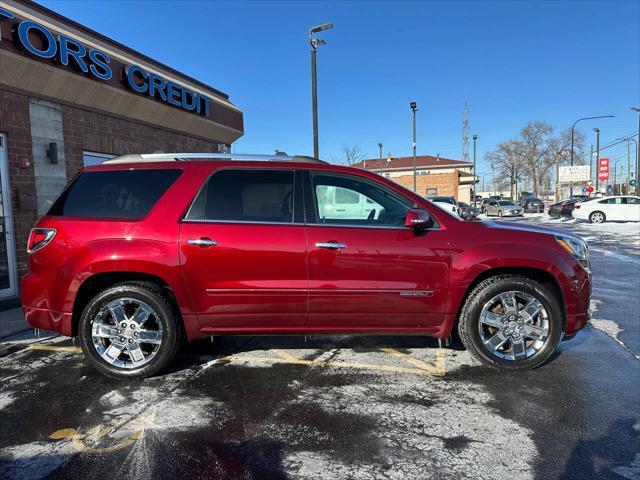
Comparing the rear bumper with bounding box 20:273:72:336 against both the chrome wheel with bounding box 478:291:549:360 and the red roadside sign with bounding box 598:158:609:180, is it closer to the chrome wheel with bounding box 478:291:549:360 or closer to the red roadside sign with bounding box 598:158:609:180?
the chrome wheel with bounding box 478:291:549:360

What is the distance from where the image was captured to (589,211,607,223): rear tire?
25.0 meters

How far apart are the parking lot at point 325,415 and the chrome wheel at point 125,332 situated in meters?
0.23

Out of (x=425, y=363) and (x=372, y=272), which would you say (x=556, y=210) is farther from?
(x=372, y=272)

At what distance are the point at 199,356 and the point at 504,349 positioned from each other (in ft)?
9.64

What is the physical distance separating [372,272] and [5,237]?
654 cm

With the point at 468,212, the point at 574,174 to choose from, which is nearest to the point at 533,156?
the point at 574,174

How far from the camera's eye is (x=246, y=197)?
12.7 feet

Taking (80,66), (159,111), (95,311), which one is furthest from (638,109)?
(95,311)

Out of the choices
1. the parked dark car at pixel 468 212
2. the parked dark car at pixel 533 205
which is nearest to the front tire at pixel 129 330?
the parked dark car at pixel 468 212

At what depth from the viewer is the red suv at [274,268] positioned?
3676mm

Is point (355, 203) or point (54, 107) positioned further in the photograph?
point (54, 107)

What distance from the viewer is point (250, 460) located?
2.59 meters

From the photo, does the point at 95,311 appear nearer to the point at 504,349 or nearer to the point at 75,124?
the point at 504,349

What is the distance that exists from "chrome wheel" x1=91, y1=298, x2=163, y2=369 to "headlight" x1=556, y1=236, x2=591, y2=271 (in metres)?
3.64
